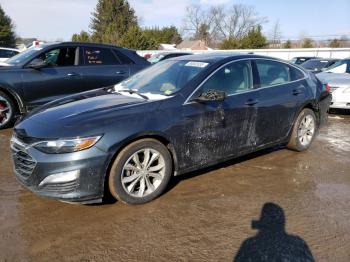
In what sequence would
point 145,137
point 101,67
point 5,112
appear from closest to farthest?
point 145,137 < point 5,112 < point 101,67

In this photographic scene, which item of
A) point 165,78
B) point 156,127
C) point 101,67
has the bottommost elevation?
point 156,127

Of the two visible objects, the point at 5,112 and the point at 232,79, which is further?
the point at 5,112

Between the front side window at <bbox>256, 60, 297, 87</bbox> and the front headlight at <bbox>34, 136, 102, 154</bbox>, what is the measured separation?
2.62 m

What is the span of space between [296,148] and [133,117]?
312 centimetres

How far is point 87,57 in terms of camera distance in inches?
298

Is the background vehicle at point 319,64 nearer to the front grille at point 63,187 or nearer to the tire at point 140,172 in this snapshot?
the tire at point 140,172

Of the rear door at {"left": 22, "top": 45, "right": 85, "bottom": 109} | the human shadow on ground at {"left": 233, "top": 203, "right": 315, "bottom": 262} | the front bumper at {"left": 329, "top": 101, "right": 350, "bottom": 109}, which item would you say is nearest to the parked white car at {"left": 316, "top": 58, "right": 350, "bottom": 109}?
the front bumper at {"left": 329, "top": 101, "right": 350, "bottom": 109}

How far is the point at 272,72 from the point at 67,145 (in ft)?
10.4

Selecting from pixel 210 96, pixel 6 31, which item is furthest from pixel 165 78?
pixel 6 31

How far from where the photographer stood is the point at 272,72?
515 centimetres

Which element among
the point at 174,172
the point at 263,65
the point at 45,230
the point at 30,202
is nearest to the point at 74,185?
the point at 45,230

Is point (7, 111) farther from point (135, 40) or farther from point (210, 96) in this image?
point (135, 40)

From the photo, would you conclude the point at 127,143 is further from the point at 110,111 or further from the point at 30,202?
the point at 30,202

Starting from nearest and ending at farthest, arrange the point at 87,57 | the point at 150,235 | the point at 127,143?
the point at 150,235 < the point at 127,143 < the point at 87,57
